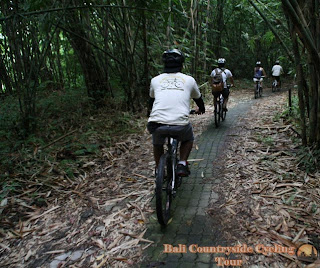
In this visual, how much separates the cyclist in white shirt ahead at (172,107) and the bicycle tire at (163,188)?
6.9 inches

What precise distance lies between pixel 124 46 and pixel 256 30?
14413mm

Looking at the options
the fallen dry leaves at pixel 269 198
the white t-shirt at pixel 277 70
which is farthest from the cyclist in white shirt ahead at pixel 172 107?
the white t-shirt at pixel 277 70

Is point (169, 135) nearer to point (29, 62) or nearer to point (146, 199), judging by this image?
point (146, 199)

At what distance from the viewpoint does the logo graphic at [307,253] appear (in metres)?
2.27

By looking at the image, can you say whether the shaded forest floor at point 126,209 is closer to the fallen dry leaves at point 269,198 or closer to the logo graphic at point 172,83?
the fallen dry leaves at point 269,198

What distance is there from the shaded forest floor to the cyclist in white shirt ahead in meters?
0.88

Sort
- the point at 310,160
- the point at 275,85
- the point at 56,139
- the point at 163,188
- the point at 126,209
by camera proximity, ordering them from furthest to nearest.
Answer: the point at 275,85 → the point at 56,139 → the point at 310,160 → the point at 126,209 → the point at 163,188

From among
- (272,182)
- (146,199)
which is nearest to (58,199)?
(146,199)

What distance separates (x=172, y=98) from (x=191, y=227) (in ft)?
4.71

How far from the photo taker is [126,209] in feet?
11.0

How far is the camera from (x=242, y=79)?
19266 mm

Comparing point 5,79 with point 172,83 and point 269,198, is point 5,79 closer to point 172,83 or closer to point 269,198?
point 172,83

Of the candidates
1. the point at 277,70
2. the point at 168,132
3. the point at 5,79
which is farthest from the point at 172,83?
the point at 277,70

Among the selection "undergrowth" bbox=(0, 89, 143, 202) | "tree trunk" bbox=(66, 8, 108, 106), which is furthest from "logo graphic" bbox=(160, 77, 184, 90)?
"tree trunk" bbox=(66, 8, 108, 106)
